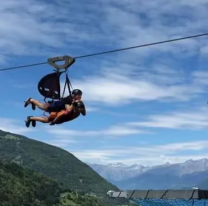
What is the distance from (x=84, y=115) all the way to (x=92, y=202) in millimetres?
184978

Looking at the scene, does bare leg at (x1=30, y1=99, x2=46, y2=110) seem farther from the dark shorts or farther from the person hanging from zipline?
the person hanging from zipline

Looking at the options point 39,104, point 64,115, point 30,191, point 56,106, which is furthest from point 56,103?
point 30,191

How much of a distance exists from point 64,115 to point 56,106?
0.43 metres

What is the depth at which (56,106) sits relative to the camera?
13.8 m

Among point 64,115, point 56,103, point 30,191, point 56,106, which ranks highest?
point 30,191

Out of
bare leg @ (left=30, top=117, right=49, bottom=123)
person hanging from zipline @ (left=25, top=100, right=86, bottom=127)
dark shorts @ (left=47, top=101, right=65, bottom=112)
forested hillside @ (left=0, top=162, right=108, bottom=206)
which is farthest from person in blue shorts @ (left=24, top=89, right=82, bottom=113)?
forested hillside @ (left=0, top=162, right=108, bottom=206)

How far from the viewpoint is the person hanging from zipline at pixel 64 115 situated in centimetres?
1324

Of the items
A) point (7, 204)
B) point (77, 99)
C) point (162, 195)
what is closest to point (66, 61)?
point (77, 99)

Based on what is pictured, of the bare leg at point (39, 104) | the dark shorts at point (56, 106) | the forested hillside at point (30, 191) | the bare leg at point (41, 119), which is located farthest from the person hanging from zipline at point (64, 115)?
the forested hillside at point (30, 191)

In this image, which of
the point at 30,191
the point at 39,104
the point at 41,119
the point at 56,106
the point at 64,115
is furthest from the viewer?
the point at 30,191

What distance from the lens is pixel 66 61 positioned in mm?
12586

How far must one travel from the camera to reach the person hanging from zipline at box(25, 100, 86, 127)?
13.2 meters

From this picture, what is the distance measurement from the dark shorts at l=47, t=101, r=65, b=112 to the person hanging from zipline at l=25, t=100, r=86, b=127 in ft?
0.33

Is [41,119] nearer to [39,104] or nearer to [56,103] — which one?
[39,104]
